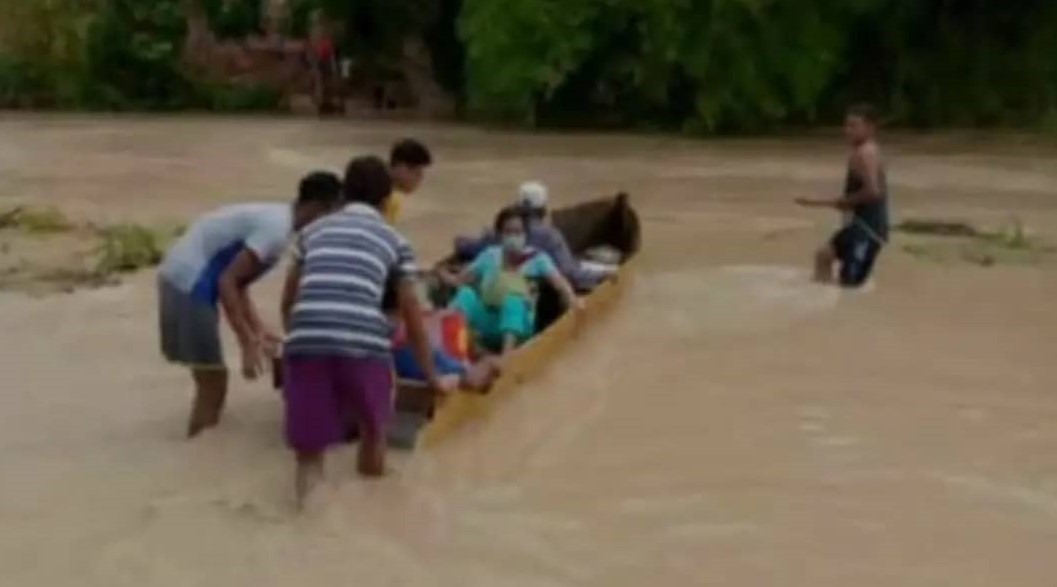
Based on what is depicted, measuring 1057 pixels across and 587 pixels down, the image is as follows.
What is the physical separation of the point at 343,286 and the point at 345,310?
0.34 ft

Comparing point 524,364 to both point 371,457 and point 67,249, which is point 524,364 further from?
point 67,249

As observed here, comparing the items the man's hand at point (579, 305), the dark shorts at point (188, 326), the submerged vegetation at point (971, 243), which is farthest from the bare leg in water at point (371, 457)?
the submerged vegetation at point (971, 243)

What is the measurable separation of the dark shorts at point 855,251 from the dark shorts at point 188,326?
665 centimetres

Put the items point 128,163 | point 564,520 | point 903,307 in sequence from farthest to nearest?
point 128,163 < point 903,307 < point 564,520

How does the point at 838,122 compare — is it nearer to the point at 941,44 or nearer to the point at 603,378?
the point at 941,44

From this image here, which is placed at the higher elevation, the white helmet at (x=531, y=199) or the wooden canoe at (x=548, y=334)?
the white helmet at (x=531, y=199)

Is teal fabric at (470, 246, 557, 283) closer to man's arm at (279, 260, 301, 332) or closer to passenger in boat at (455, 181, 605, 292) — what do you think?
passenger in boat at (455, 181, 605, 292)

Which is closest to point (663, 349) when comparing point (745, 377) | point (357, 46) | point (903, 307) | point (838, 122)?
point (745, 377)

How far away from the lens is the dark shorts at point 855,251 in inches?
620

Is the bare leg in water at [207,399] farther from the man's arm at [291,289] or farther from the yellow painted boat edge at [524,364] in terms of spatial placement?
the man's arm at [291,289]

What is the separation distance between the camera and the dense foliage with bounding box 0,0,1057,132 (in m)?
31.3

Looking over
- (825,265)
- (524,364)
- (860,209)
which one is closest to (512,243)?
(524,364)

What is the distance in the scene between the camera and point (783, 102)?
104 feet

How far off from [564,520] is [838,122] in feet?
80.9
